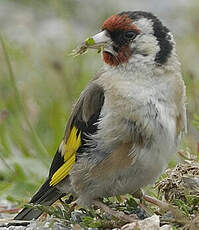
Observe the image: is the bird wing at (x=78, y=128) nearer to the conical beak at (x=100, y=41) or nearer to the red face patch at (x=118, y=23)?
the conical beak at (x=100, y=41)

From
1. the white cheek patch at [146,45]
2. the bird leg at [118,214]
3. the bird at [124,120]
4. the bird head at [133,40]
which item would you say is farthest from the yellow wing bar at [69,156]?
the white cheek patch at [146,45]

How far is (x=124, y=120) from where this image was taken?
417 cm

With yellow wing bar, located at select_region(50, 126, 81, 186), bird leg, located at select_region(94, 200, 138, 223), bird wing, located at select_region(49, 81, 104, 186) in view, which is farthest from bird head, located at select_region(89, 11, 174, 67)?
bird leg, located at select_region(94, 200, 138, 223)

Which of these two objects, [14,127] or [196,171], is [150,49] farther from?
[14,127]

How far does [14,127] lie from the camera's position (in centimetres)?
657

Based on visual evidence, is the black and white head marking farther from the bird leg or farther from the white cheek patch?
the bird leg

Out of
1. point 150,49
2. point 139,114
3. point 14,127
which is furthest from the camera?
point 14,127

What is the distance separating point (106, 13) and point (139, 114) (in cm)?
620

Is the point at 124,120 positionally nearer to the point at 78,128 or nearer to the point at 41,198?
the point at 78,128

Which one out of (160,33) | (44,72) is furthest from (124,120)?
(44,72)

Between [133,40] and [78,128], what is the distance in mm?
589

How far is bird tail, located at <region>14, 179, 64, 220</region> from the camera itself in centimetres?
448

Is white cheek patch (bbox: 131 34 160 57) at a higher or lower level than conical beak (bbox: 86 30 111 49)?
lower

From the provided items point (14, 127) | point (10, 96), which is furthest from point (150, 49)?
point (10, 96)
